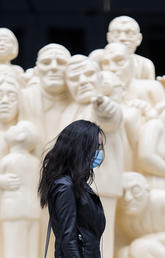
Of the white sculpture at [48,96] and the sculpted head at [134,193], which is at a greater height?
the white sculpture at [48,96]

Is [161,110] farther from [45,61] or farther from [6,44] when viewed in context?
[6,44]

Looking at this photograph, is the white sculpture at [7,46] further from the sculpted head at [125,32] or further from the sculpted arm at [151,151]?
the sculpted arm at [151,151]

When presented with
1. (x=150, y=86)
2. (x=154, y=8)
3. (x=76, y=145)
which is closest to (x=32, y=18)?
(x=154, y=8)

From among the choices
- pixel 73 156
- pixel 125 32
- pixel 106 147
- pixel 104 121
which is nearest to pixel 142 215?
pixel 106 147

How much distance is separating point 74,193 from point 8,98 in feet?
6.79

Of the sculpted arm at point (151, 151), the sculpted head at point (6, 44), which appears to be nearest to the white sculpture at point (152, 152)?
the sculpted arm at point (151, 151)

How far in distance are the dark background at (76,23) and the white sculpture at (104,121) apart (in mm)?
5027

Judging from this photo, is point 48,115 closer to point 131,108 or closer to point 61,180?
point 131,108

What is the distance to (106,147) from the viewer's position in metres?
7.07

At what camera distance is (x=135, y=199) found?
23.7 feet

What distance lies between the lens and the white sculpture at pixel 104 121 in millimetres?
6945

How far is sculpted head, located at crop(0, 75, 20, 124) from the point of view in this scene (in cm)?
720

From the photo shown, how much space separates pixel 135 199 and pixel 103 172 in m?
0.30

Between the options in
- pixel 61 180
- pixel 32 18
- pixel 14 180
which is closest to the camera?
pixel 61 180
